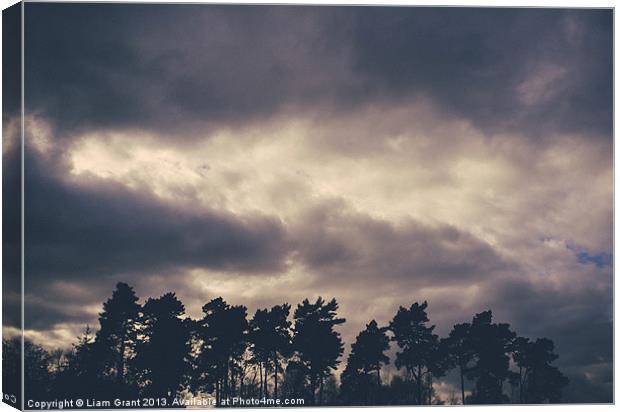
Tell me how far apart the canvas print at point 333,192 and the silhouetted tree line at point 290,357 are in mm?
55

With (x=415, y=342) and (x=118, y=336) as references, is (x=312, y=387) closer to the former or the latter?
(x=415, y=342)

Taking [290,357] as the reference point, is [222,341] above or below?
above

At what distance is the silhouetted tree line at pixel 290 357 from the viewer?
2669cm

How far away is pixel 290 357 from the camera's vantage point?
2788 centimetres

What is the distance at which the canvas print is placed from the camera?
2670 cm

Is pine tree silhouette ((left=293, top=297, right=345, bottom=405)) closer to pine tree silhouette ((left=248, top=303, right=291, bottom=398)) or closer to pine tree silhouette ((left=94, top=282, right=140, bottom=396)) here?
pine tree silhouette ((left=248, top=303, right=291, bottom=398))

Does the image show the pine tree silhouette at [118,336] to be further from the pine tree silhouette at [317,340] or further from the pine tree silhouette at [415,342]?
the pine tree silhouette at [415,342]

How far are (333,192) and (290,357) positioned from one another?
4779mm

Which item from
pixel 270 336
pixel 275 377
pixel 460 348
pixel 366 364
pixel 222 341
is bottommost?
pixel 275 377

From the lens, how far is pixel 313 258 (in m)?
27.6

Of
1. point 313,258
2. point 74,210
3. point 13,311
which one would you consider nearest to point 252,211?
point 313,258

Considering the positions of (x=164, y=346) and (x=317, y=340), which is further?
(x=317, y=340)

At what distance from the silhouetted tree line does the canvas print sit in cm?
5

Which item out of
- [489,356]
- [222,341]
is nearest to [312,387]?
[222,341]
